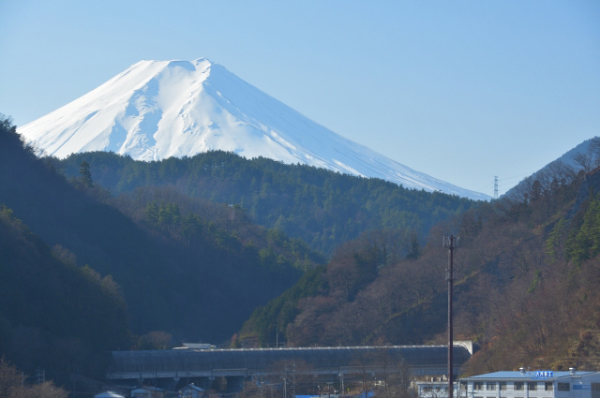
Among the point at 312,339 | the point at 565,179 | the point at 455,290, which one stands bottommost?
the point at 312,339

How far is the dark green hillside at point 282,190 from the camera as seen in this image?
137375mm

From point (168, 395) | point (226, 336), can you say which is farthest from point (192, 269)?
point (168, 395)

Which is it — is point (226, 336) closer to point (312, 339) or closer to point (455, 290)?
point (312, 339)

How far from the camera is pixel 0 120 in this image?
226ft

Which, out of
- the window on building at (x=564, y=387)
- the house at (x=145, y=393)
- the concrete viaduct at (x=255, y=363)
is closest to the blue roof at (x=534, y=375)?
the window on building at (x=564, y=387)

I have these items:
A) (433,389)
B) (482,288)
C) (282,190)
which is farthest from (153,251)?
(282,190)

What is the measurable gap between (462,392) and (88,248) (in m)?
38.8

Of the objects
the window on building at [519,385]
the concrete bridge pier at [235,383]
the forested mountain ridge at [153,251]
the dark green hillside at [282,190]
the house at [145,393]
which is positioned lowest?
the house at [145,393]

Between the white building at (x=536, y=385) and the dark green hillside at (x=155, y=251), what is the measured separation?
3421 cm

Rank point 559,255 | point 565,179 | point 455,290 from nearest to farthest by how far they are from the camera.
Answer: point 559,255 < point 455,290 < point 565,179

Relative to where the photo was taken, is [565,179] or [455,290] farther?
[565,179]

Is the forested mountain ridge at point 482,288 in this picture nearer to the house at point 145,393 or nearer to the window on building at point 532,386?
the window on building at point 532,386

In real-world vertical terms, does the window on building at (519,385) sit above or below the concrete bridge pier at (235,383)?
above

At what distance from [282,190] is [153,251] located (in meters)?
67.0
